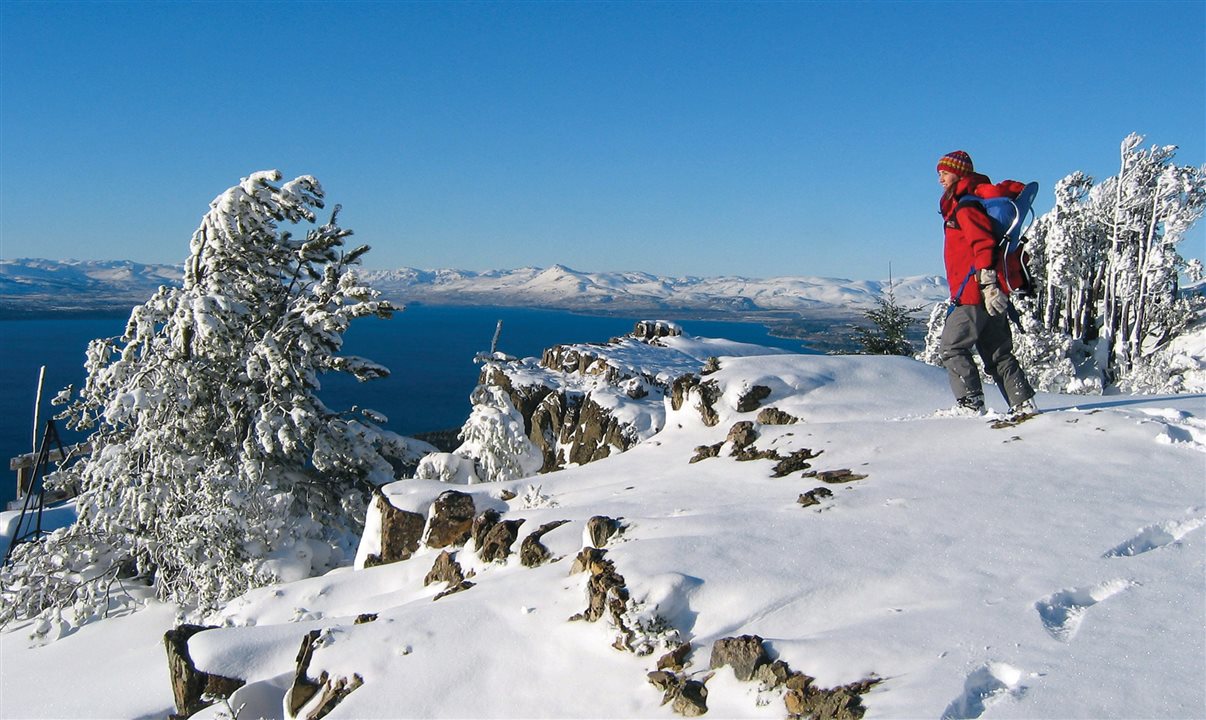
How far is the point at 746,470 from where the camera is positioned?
300 inches

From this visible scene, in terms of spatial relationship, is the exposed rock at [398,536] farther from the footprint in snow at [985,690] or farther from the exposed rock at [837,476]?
the footprint in snow at [985,690]

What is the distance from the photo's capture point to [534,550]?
659 centimetres

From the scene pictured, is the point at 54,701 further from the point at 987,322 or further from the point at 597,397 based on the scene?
the point at 987,322

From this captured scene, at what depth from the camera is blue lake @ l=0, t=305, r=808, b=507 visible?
67.2 meters

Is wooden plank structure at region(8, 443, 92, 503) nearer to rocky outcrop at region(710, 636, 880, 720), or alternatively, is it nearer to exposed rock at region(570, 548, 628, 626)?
exposed rock at region(570, 548, 628, 626)

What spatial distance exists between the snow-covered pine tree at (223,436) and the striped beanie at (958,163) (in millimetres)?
9135

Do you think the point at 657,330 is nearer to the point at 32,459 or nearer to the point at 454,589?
the point at 454,589

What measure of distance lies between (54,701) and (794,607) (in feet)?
23.5

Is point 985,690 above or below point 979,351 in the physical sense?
below

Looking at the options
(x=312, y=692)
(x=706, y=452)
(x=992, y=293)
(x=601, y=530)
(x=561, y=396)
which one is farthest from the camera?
(x=561, y=396)

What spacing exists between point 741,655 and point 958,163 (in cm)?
531

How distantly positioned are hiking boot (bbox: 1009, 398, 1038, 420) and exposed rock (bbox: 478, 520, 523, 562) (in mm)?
5125

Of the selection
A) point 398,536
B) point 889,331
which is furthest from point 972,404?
point 889,331

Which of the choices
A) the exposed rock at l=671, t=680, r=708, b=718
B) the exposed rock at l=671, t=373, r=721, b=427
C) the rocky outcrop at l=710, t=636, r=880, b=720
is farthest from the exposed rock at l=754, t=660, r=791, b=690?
the exposed rock at l=671, t=373, r=721, b=427
